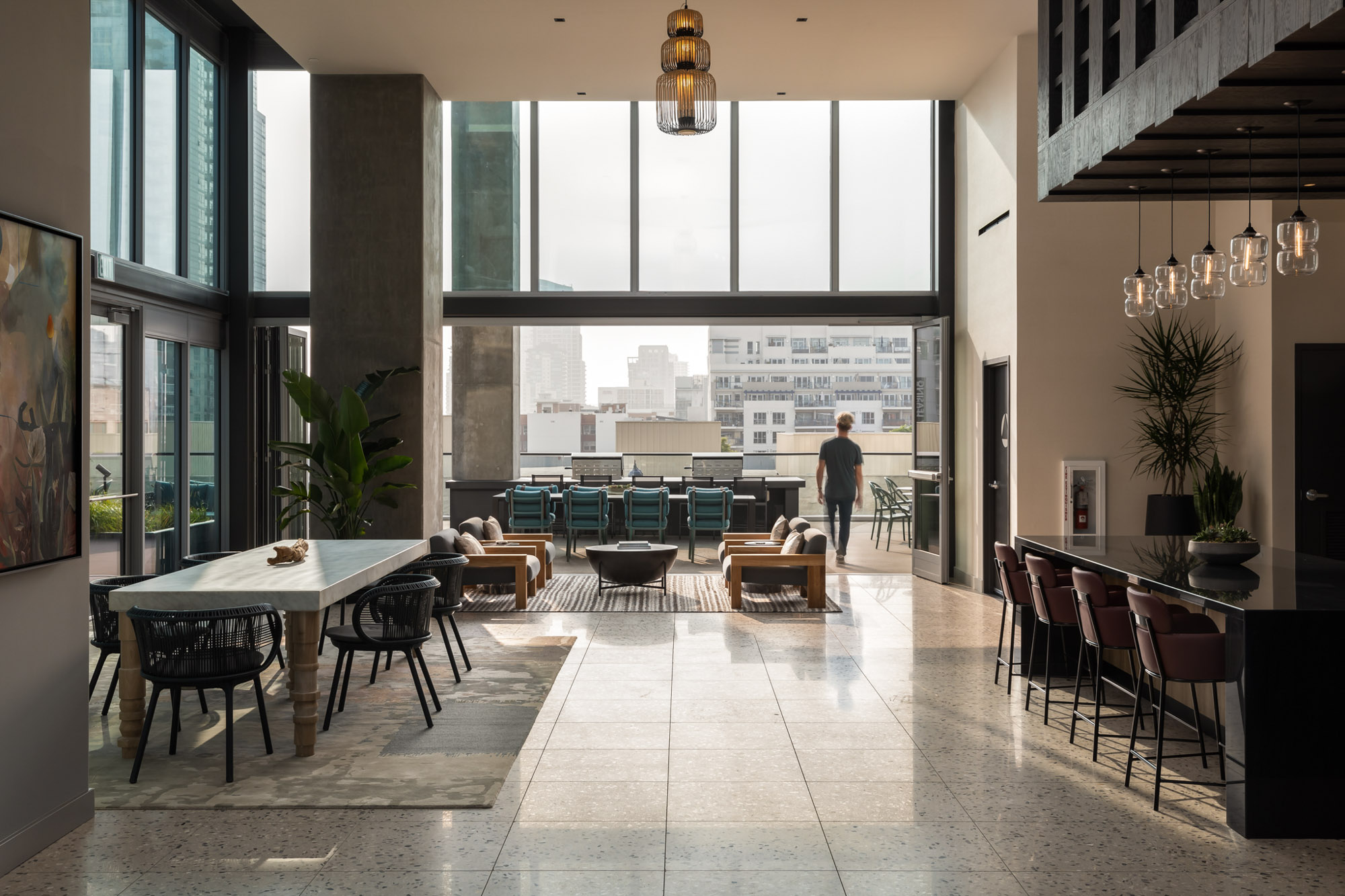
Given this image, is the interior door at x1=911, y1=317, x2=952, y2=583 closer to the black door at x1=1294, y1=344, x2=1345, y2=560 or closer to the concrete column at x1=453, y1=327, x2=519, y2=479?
the black door at x1=1294, y1=344, x2=1345, y2=560

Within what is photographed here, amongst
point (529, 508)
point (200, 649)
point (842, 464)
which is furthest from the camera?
point (529, 508)

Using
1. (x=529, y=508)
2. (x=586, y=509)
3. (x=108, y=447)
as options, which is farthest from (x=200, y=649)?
(x=529, y=508)

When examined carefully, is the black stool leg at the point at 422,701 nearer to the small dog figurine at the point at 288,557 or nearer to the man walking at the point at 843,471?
the small dog figurine at the point at 288,557

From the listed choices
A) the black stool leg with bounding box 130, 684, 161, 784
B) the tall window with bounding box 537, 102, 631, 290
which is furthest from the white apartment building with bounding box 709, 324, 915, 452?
the black stool leg with bounding box 130, 684, 161, 784

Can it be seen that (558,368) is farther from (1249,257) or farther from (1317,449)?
(1249,257)

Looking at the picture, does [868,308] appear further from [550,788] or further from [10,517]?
[10,517]

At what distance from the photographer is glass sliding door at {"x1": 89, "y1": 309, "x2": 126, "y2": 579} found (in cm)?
764

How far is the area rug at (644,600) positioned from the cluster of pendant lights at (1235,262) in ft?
12.3

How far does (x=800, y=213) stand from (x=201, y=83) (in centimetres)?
603

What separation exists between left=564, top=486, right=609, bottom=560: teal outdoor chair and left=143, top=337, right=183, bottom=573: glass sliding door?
404 centimetres

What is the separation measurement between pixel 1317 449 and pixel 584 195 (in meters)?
7.11

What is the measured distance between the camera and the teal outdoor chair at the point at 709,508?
10750 mm

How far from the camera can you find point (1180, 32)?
3945 mm

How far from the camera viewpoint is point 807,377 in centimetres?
2405
